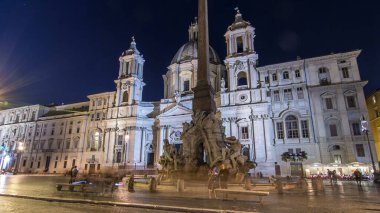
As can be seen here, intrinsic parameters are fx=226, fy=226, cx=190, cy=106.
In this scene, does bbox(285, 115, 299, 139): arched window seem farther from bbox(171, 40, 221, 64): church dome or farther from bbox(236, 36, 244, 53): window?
bbox(171, 40, 221, 64): church dome

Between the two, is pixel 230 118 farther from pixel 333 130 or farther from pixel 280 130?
pixel 333 130

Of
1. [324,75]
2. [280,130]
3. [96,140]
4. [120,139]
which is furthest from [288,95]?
[96,140]

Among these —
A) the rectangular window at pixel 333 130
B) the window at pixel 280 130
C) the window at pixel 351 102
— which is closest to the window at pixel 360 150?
the rectangular window at pixel 333 130

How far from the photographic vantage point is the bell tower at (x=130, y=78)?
4806 cm

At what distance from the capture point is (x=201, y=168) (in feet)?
52.9

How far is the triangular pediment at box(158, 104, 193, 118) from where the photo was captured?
41.5 meters

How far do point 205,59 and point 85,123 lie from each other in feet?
129

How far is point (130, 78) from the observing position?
48.7 metres

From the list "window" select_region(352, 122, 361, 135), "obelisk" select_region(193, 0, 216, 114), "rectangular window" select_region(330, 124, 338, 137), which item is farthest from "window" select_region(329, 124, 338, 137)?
"obelisk" select_region(193, 0, 216, 114)

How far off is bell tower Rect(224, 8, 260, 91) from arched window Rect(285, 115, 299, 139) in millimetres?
7546

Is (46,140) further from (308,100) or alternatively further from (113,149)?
(308,100)

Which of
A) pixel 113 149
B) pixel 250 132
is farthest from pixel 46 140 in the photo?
pixel 250 132

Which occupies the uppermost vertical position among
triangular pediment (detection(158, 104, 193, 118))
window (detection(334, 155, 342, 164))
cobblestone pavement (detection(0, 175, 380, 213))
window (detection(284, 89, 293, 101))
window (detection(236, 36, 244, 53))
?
window (detection(236, 36, 244, 53))

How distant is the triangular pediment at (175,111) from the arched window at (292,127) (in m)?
16.8
